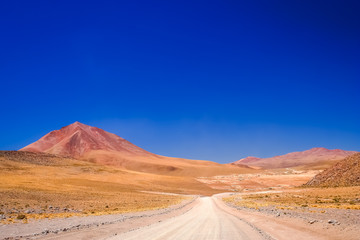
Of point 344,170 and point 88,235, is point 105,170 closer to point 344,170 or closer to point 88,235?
point 344,170

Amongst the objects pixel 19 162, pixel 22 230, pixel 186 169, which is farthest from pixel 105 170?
pixel 22 230

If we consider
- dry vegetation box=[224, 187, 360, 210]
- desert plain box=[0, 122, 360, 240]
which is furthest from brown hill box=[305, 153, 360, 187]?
dry vegetation box=[224, 187, 360, 210]

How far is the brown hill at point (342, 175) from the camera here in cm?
6444

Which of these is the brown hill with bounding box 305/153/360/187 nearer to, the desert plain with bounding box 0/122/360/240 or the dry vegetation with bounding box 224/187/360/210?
the desert plain with bounding box 0/122/360/240

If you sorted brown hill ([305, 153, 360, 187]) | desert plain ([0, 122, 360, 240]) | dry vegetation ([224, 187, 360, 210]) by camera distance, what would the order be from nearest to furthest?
desert plain ([0, 122, 360, 240])
dry vegetation ([224, 187, 360, 210])
brown hill ([305, 153, 360, 187])

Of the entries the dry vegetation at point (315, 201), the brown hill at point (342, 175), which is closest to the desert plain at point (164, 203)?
the dry vegetation at point (315, 201)

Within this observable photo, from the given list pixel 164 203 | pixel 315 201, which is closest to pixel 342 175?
pixel 315 201

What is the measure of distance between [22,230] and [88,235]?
474 cm

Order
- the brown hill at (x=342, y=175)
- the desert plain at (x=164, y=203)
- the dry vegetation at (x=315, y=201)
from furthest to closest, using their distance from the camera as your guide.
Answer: the brown hill at (x=342, y=175) < the dry vegetation at (x=315, y=201) < the desert plain at (x=164, y=203)

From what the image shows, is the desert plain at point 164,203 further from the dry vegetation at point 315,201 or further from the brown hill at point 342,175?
the brown hill at point 342,175

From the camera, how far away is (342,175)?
70562mm

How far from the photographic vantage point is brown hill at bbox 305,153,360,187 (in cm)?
6444

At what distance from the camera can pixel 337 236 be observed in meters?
13.3

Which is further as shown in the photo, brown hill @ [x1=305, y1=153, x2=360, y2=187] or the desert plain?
brown hill @ [x1=305, y1=153, x2=360, y2=187]
